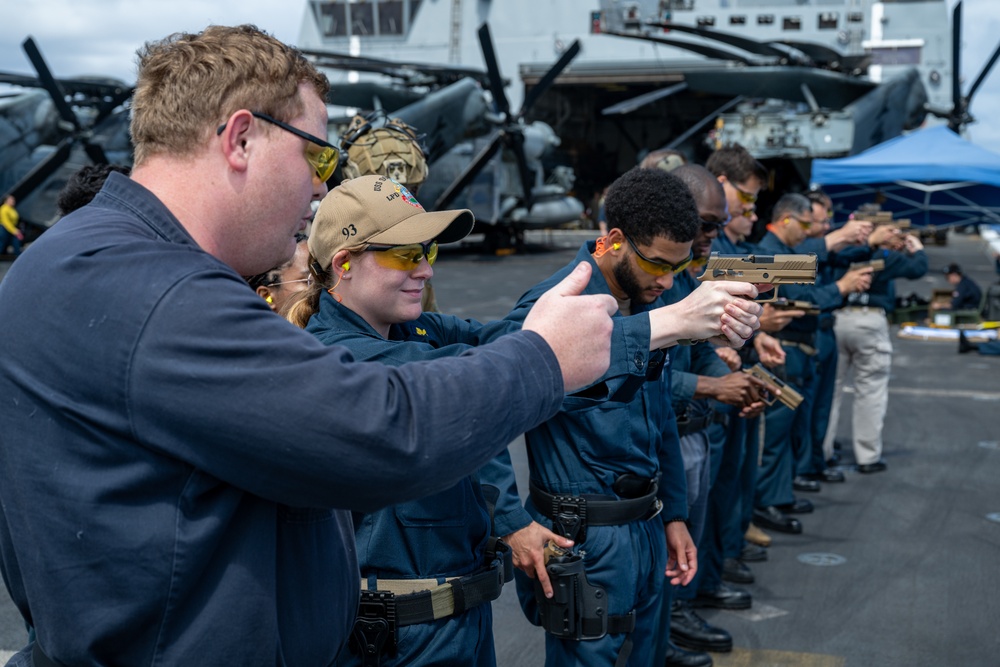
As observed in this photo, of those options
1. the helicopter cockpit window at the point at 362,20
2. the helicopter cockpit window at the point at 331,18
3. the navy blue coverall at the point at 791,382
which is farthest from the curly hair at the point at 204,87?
the helicopter cockpit window at the point at 331,18

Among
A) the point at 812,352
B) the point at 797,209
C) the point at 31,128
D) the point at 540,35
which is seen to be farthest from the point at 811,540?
the point at 540,35

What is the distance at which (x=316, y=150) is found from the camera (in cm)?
146

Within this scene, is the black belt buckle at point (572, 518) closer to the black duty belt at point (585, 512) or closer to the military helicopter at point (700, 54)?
the black duty belt at point (585, 512)

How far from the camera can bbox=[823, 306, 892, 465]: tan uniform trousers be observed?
25.8 feet

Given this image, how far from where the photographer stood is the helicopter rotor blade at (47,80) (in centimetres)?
2219

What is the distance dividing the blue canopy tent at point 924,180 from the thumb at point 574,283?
459 inches


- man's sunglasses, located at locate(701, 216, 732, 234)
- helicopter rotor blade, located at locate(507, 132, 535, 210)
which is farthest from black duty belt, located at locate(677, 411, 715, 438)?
helicopter rotor blade, located at locate(507, 132, 535, 210)

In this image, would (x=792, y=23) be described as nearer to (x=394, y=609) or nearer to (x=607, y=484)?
(x=607, y=484)

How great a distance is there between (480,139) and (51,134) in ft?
38.6

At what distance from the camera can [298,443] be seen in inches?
46.2

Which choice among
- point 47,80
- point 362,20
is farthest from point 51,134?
point 362,20

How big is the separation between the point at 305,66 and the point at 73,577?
803mm

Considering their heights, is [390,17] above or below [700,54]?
above

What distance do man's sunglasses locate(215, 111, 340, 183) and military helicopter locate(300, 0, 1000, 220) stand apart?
68.4 feet
